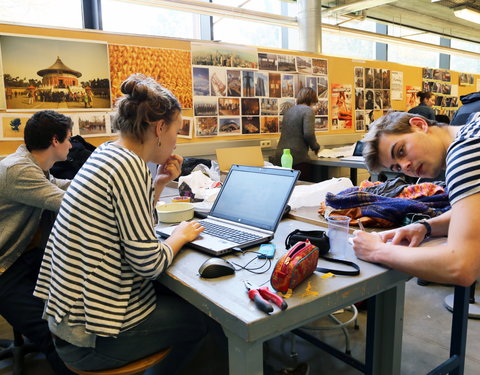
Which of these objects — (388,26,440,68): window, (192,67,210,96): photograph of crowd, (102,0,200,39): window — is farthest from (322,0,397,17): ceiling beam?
(192,67,210,96): photograph of crowd

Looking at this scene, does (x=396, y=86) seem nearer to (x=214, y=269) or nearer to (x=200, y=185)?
(x=200, y=185)

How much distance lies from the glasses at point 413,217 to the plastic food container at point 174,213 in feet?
2.60

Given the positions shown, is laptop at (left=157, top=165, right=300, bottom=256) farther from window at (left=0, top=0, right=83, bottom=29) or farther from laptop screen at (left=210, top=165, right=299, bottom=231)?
window at (left=0, top=0, right=83, bottom=29)

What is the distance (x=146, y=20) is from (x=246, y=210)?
328 cm

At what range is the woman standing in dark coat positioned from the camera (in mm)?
3713

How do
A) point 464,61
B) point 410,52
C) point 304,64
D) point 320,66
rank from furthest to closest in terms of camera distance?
point 464,61 < point 410,52 < point 320,66 < point 304,64

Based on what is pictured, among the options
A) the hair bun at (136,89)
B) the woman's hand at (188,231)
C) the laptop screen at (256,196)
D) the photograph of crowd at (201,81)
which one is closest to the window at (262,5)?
the photograph of crowd at (201,81)

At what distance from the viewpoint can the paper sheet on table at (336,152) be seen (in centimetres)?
400

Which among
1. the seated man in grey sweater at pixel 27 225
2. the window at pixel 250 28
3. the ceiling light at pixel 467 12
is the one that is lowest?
the seated man in grey sweater at pixel 27 225

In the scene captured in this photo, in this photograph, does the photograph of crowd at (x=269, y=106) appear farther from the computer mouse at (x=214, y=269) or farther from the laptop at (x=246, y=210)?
the computer mouse at (x=214, y=269)

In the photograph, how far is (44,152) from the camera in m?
1.76

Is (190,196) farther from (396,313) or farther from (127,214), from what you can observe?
(396,313)

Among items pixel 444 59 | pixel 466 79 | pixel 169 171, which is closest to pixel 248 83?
pixel 169 171

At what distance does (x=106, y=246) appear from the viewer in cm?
98
